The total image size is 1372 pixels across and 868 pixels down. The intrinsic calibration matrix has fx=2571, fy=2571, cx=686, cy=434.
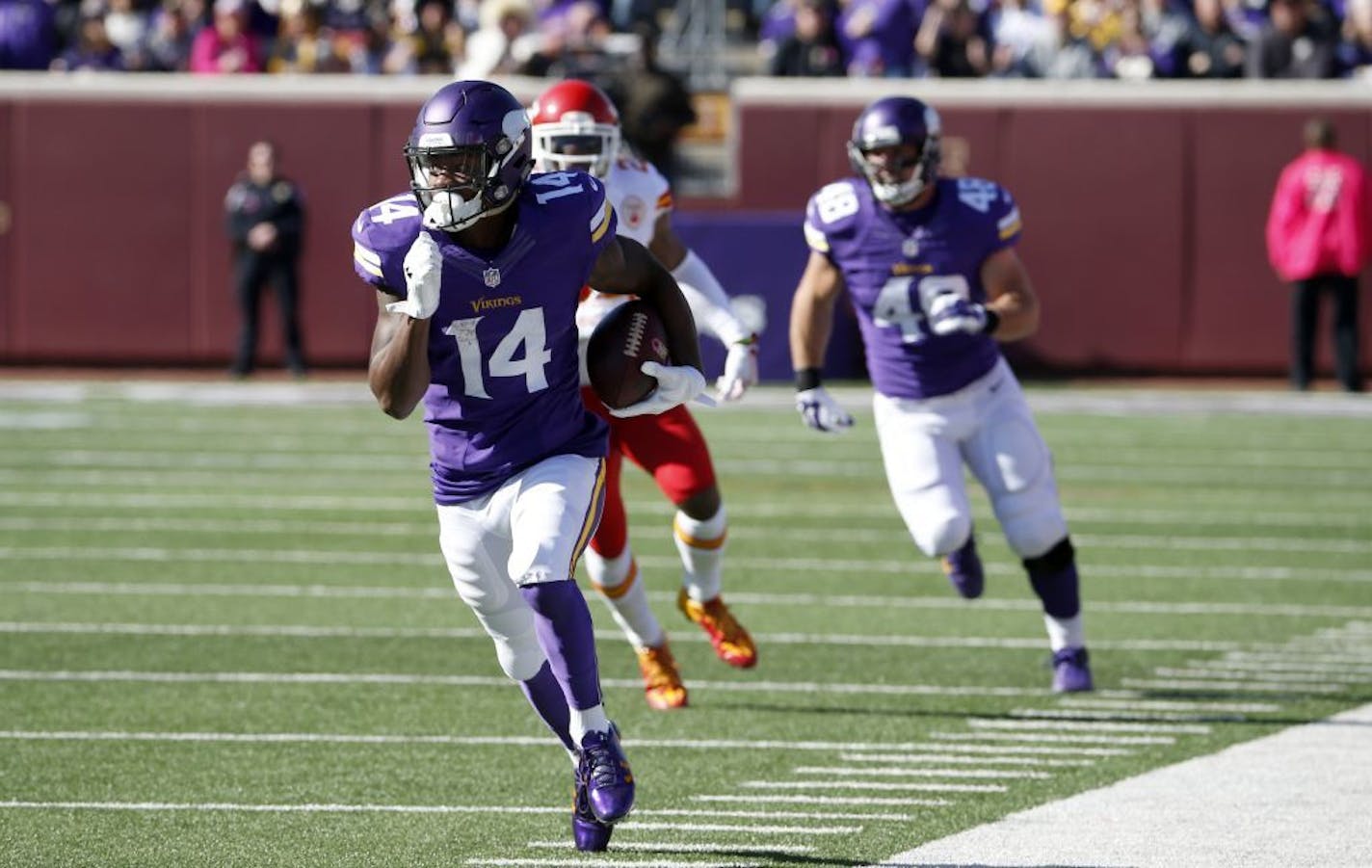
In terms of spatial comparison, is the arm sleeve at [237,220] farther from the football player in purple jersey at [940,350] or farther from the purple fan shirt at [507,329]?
the purple fan shirt at [507,329]

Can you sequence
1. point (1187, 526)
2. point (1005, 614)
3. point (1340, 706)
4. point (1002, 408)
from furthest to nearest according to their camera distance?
point (1187, 526)
point (1005, 614)
point (1002, 408)
point (1340, 706)

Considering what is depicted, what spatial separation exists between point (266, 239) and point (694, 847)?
12.7m

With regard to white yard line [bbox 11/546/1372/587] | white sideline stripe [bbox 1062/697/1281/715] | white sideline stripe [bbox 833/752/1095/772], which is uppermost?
white sideline stripe [bbox 833/752/1095/772]

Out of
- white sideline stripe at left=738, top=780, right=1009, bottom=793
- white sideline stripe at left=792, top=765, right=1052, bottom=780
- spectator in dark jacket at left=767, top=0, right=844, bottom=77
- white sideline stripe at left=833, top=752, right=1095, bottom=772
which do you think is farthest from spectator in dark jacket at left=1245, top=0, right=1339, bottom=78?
white sideline stripe at left=738, top=780, right=1009, bottom=793

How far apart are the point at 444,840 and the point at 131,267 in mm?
13951

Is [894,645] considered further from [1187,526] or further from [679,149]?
[679,149]

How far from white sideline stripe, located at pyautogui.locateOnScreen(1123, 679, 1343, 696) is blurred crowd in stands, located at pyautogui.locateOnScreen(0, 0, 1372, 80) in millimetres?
10335

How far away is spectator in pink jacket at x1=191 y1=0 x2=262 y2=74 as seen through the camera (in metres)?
18.8

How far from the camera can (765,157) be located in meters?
18.3

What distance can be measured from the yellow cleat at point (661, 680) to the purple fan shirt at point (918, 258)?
1.10 meters

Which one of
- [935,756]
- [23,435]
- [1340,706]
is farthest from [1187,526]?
[23,435]

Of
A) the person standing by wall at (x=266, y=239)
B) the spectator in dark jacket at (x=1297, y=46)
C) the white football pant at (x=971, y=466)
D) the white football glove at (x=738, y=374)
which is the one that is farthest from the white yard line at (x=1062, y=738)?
the spectator in dark jacket at (x=1297, y=46)

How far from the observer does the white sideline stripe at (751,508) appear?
36.3ft

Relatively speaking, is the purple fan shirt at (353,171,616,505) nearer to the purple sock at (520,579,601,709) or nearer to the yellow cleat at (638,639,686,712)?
the purple sock at (520,579,601,709)
